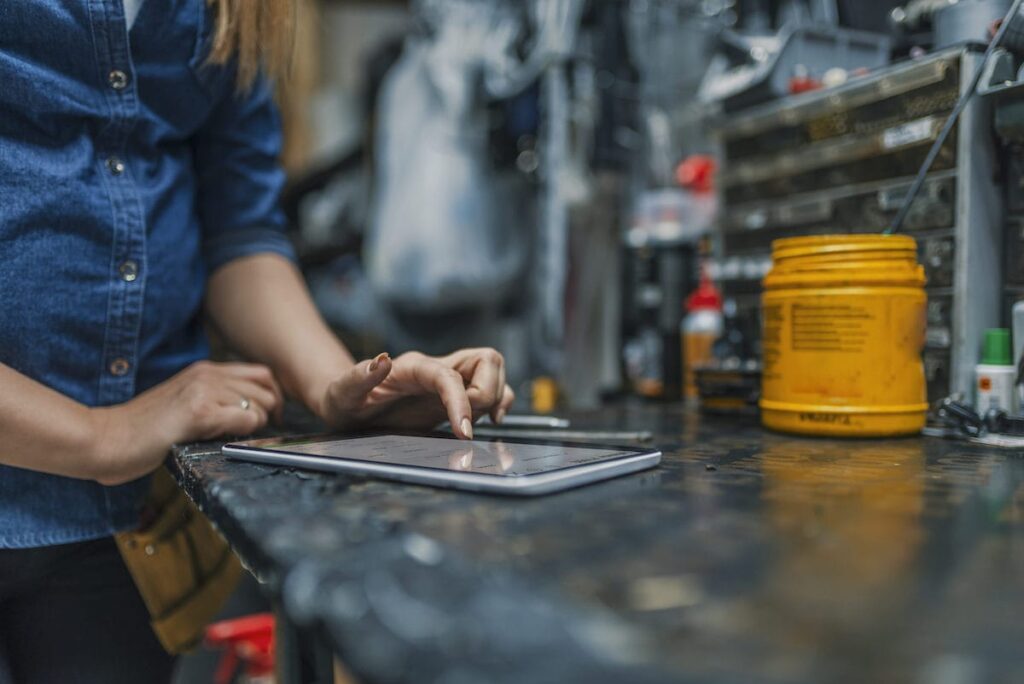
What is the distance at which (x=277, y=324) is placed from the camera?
2.49 feet

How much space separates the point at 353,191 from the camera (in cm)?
265

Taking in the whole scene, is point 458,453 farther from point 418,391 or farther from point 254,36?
point 254,36

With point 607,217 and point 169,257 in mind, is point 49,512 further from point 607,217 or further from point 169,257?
point 607,217

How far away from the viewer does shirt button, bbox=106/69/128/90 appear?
62 centimetres

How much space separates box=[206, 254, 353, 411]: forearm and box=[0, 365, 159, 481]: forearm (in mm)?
195

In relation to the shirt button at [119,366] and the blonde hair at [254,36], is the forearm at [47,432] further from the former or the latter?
the blonde hair at [254,36]

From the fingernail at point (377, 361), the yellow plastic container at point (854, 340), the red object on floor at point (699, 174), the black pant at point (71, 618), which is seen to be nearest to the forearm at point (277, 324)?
the fingernail at point (377, 361)


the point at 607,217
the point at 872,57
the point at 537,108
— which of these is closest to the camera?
the point at 872,57

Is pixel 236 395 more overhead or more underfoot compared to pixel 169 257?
more underfoot

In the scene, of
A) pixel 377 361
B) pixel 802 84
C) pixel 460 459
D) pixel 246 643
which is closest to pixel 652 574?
A: pixel 460 459

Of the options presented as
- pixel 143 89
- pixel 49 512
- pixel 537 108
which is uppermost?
pixel 537 108

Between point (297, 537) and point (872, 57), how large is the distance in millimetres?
1021

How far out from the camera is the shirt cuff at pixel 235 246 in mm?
801

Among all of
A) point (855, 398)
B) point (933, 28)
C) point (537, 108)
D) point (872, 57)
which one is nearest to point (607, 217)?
point (537, 108)
